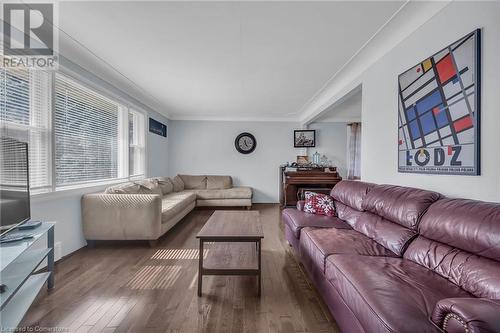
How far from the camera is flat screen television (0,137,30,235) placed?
144 centimetres

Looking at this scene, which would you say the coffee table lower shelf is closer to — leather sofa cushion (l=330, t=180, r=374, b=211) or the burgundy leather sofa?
the burgundy leather sofa

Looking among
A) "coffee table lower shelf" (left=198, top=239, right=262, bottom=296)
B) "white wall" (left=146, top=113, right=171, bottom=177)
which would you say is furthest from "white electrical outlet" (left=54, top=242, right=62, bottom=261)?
"white wall" (left=146, top=113, right=171, bottom=177)

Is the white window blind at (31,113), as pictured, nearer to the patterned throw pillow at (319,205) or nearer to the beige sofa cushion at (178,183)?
the beige sofa cushion at (178,183)

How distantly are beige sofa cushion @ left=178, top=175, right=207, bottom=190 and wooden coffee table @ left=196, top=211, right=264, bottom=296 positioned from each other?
3.22 metres

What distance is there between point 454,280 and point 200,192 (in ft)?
15.1

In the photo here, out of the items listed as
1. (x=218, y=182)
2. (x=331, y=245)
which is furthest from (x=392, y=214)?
(x=218, y=182)

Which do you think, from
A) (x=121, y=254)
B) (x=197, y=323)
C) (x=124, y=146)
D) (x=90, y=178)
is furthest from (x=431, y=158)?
(x=124, y=146)

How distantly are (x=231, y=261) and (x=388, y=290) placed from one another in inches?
50.7

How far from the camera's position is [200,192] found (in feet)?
17.0

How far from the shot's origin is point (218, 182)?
5.66 meters

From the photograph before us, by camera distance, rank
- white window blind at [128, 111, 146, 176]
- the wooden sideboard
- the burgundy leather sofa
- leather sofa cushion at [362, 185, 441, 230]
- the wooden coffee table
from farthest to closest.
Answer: the wooden sideboard
white window blind at [128, 111, 146, 176]
the wooden coffee table
leather sofa cushion at [362, 185, 441, 230]
the burgundy leather sofa

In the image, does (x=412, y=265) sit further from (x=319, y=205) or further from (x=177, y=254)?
(x=177, y=254)

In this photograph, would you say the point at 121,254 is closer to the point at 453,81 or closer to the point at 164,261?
the point at 164,261

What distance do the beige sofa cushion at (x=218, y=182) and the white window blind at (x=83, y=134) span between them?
2321 millimetres
